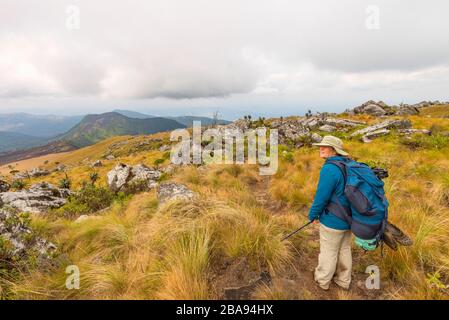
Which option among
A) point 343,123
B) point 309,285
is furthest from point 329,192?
point 343,123

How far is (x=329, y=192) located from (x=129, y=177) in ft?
41.5

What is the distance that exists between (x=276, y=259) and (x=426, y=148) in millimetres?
13775

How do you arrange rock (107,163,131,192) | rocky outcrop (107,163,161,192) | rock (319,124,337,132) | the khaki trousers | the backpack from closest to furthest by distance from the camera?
the backpack < the khaki trousers < rocky outcrop (107,163,161,192) < rock (107,163,131,192) < rock (319,124,337,132)

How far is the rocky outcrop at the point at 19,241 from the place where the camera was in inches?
193

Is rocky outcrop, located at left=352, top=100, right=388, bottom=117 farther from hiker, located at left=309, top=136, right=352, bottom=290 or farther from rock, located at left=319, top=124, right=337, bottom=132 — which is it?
hiker, located at left=309, top=136, right=352, bottom=290

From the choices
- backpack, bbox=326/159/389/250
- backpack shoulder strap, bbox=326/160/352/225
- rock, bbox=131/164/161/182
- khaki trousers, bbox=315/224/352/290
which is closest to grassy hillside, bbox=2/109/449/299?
khaki trousers, bbox=315/224/352/290

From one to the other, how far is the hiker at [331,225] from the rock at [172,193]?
13.5 ft

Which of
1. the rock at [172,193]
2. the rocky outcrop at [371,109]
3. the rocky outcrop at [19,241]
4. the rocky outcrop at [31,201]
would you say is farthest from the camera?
the rocky outcrop at [371,109]

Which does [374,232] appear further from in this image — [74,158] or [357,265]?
[74,158]

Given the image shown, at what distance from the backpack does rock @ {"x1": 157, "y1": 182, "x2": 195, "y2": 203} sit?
467cm

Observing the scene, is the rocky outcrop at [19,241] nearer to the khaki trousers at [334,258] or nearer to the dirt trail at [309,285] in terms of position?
the dirt trail at [309,285]

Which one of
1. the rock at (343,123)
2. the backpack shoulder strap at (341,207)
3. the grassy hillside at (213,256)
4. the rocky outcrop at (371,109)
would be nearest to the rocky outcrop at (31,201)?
the grassy hillside at (213,256)

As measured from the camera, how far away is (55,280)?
4.26 meters

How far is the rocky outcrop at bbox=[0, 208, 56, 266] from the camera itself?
4896 millimetres
